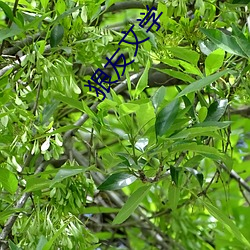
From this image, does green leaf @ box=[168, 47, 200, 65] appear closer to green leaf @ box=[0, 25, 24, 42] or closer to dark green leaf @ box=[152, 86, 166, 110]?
dark green leaf @ box=[152, 86, 166, 110]

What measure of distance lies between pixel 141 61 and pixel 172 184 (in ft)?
0.57

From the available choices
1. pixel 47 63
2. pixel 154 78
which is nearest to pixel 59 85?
pixel 47 63

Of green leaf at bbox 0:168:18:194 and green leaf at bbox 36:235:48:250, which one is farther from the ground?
green leaf at bbox 0:168:18:194

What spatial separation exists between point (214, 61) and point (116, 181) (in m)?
0.20

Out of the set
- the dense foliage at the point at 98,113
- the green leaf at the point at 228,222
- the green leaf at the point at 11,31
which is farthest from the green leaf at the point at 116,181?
the green leaf at the point at 11,31

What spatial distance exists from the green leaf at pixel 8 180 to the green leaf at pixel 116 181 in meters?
0.10

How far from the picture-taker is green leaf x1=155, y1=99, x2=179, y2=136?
79 cm

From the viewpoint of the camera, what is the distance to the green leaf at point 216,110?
0.89 metres

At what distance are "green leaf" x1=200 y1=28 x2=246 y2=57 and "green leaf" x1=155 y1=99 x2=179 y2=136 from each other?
0.31ft

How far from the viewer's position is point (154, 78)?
132cm

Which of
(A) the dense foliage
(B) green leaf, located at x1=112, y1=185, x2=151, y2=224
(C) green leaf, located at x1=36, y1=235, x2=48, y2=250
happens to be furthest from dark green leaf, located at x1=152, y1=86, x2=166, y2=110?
(C) green leaf, located at x1=36, y1=235, x2=48, y2=250

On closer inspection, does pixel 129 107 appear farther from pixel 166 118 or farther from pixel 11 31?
pixel 11 31

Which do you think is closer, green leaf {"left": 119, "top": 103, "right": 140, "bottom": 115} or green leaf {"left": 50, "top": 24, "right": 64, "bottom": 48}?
green leaf {"left": 119, "top": 103, "right": 140, "bottom": 115}

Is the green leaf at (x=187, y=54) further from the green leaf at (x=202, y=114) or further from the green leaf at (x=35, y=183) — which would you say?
the green leaf at (x=35, y=183)
